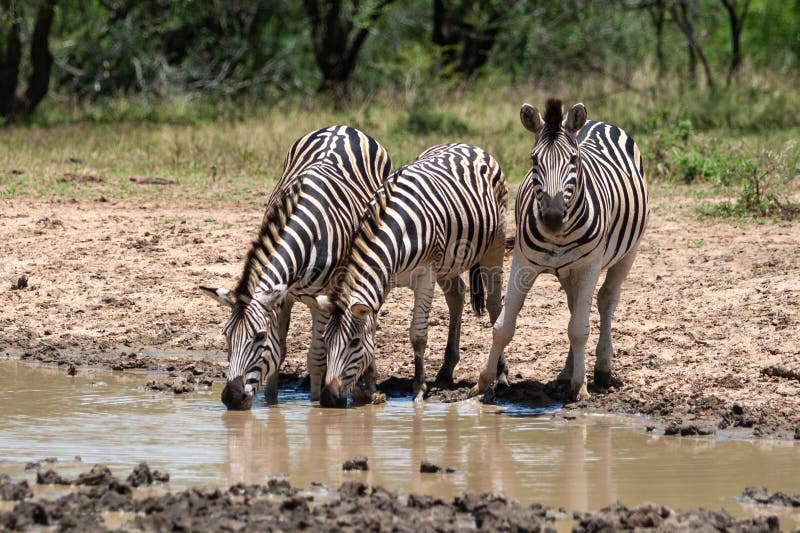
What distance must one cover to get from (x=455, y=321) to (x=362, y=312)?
61.1 inches

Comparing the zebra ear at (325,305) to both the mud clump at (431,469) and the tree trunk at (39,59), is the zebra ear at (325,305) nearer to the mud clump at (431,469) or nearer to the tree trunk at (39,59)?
the mud clump at (431,469)

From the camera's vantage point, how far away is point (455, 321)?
9117mm

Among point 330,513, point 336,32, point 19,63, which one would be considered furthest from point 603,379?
point 336,32

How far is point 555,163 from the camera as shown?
7473 millimetres

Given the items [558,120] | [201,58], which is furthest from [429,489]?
[201,58]

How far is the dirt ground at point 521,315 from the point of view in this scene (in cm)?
821

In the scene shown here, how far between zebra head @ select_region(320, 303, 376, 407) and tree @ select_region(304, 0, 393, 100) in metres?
15.9

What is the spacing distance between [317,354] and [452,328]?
120 centimetres

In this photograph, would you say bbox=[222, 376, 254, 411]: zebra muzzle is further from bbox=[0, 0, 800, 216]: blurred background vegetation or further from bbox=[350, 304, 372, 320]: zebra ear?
bbox=[0, 0, 800, 216]: blurred background vegetation

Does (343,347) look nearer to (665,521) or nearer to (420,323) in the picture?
(420,323)

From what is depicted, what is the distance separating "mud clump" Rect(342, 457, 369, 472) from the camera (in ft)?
20.5

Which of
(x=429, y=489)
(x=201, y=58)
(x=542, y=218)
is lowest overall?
(x=429, y=489)

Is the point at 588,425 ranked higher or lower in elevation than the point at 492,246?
lower

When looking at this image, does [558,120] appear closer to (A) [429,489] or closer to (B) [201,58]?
(A) [429,489]
